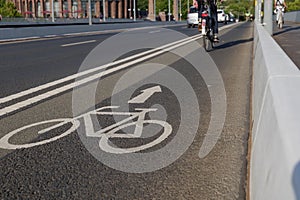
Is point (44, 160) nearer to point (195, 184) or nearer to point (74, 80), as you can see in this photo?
point (195, 184)

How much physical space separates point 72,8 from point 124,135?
350 feet

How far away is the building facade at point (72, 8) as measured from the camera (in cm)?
10512

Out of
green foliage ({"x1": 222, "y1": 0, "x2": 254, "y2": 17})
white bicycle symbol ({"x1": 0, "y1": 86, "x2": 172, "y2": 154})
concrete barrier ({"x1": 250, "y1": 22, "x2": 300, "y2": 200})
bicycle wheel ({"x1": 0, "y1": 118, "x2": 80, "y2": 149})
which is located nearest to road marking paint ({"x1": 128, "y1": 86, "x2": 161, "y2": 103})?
white bicycle symbol ({"x1": 0, "y1": 86, "x2": 172, "y2": 154})

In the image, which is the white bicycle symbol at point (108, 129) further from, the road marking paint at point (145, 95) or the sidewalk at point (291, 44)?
the sidewalk at point (291, 44)

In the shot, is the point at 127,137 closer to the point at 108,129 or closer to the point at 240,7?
the point at 108,129

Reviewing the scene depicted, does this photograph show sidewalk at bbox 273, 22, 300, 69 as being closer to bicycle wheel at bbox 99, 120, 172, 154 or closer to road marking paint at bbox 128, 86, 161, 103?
road marking paint at bbox 128, 86, 161, 103

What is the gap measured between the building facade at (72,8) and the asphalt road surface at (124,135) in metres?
97.9

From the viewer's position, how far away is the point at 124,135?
454 centimetres

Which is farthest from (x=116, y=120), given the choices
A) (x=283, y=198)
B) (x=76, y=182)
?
(x=283, y=198)

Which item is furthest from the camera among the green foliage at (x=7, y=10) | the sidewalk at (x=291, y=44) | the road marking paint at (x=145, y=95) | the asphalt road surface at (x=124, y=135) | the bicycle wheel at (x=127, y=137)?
the green foliage at (x=7, y=10)

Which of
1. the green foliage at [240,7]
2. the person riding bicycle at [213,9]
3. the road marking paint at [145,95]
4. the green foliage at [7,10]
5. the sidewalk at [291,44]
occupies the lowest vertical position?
the road marking paint at [145,95]

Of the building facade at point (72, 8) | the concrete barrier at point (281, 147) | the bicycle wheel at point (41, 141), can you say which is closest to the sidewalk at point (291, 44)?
the bicycle wheel at point (41, 141)

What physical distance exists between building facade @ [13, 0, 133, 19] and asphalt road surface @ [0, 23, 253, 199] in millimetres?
97877

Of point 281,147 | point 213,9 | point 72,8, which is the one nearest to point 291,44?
point 213,9
